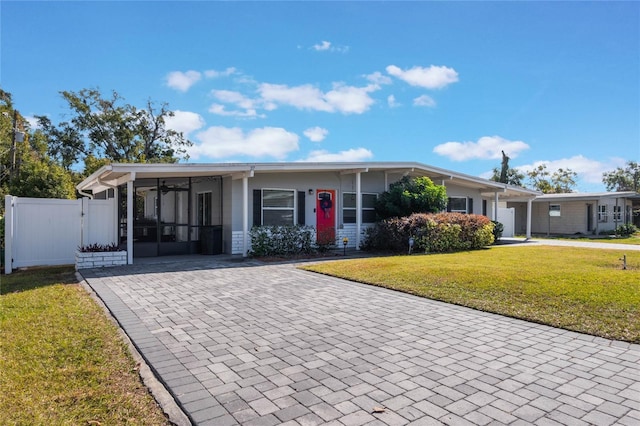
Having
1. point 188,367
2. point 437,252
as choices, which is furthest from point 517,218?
point 188,367

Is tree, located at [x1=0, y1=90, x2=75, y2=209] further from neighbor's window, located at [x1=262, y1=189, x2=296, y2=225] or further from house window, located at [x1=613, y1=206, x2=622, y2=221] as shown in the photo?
house window, located at [x1=613, y1=206, x2=622, y2=221]

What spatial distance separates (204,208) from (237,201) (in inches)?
94.9

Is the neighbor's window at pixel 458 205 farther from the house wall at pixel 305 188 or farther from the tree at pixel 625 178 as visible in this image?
the tree at pixel 625 178

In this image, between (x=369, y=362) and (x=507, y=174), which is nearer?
(x=369, y=362)

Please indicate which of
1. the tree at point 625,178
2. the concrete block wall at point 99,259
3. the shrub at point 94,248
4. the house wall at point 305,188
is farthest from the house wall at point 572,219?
the tree at point 625,178

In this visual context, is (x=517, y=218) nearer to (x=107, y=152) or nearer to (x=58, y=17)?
(x=58, y=17)

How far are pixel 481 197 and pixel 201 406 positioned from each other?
2022 centimetres

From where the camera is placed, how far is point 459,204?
19.6 metres

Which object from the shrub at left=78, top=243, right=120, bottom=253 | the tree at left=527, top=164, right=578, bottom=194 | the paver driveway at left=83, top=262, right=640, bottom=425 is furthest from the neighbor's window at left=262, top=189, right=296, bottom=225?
the tree at left=527, top=164, right=578, bottom=194

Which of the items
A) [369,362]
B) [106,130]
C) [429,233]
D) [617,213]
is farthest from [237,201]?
[617,213]

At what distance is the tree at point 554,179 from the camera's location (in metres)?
47.1

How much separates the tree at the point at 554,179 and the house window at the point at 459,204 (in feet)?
107

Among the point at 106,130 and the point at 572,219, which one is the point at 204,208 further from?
the point at 572,219

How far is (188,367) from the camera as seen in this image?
3.79m
